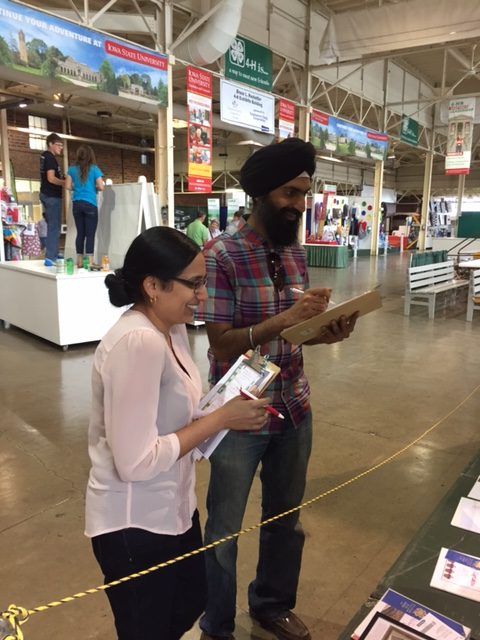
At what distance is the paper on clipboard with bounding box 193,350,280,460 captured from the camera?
4.16 feet

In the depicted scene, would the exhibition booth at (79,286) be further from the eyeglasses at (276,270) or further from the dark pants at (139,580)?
the dark pants at (139,580)

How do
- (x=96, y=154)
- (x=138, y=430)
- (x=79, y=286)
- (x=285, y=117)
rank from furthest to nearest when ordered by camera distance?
(x=96, y=154)
(x=285, y=117)
(x=79, y=286)
(x=138, y=430)

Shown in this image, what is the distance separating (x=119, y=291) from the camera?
1.20m

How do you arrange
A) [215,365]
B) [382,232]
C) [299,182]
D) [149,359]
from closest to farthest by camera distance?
[149,359] < [299,182] < [215,365] < [382,232]

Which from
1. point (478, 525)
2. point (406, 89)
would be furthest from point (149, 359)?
point (406, 89)

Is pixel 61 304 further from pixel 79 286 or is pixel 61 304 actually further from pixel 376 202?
pixel 376 202

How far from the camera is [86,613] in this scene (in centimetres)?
190

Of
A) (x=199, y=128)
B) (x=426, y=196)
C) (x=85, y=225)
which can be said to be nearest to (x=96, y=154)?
(x=199, y=128)

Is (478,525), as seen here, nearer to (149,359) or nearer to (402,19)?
(149,359)

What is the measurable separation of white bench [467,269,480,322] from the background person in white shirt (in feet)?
23.2

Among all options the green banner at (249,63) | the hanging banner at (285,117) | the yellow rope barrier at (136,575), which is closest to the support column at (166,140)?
the green banner at (249,63)

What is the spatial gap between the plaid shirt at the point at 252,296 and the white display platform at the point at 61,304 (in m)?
4.05

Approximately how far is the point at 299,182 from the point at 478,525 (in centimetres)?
117

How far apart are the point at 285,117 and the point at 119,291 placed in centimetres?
1081
